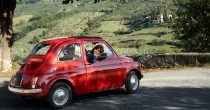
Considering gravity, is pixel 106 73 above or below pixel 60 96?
above

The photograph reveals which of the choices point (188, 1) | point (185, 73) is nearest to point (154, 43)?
point (188, 1)

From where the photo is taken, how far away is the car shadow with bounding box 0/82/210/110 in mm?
9609

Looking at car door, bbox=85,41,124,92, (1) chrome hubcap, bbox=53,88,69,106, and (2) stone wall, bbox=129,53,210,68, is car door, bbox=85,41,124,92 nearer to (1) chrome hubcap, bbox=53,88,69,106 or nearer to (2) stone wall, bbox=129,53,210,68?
(1) chrome hubcap, bbox=53,88,69,106

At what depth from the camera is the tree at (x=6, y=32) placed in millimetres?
18391

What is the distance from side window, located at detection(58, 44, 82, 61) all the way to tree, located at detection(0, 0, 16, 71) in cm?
893

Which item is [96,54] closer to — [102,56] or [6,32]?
[102,56]

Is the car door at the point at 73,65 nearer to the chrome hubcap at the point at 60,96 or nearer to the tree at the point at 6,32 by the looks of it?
the chrome hubcap at the point at 60,96

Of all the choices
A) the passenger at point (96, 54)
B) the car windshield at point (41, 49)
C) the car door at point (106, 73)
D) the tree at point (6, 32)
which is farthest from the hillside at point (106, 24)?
the car windshield at point (41, 49)

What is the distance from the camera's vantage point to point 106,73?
10.6 m

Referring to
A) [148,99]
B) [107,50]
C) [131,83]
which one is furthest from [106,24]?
[148,99]

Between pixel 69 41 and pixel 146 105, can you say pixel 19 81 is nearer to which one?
pixel 69 41

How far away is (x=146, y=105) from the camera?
972 cm

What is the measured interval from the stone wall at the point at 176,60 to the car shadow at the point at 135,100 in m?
6.09

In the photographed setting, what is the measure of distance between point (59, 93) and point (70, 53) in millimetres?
1121
